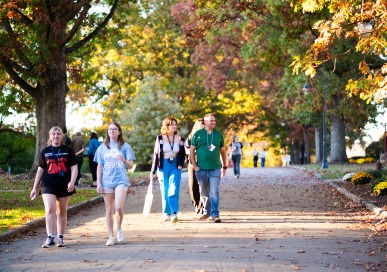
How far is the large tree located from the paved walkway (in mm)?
10007

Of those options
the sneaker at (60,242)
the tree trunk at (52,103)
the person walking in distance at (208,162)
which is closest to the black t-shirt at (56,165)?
the sneaker at (60,242)

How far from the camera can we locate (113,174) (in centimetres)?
1238

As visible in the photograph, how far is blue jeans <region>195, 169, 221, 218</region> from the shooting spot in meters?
15.8

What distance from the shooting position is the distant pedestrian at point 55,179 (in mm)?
12156

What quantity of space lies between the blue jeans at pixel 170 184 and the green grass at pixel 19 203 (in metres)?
2.65

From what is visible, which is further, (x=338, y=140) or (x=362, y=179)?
(x=338, y=140)

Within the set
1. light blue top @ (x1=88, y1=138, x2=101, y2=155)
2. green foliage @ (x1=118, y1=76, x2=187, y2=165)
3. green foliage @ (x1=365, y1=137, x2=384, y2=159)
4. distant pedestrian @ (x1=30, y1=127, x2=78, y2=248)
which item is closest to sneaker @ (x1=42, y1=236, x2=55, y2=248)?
distant pedestrian @ (x1=30, y1=127, x2=78, y2=248)

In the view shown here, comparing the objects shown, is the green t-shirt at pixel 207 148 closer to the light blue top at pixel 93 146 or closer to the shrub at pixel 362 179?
the shrub at pixel 362 179

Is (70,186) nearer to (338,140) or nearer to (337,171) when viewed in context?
(337,171)

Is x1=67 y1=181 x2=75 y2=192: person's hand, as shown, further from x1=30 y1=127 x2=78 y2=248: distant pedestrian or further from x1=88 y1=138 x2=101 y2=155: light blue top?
x1=88 y1=138 x2=101 y2=155: light blue top

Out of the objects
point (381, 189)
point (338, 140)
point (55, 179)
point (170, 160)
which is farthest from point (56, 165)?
point (338, 140)

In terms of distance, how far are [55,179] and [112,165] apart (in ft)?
2.94

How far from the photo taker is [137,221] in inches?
634

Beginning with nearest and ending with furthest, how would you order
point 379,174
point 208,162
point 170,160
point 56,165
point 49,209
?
point 49,209 < point 56,165 < point 170,160 < point 208,162 < point 379,174
